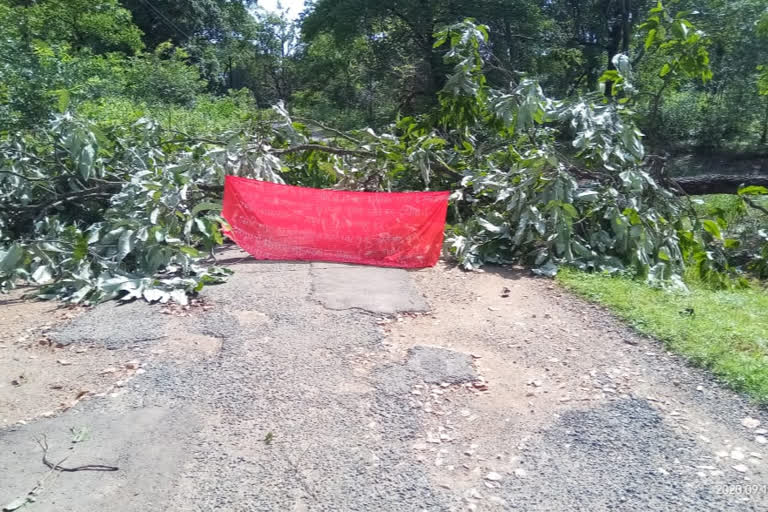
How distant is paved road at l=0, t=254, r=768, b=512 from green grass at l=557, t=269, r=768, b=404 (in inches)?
7.0

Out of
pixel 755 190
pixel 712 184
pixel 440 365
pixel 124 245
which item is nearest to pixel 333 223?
pixel 124 245

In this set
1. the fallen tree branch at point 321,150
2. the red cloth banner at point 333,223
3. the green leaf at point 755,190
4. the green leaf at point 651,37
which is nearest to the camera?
the green leaf at point 755,190

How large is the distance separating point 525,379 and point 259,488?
75.1 inches

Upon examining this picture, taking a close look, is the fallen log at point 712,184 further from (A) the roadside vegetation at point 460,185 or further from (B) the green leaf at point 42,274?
(B) the green leaf at point 42,274

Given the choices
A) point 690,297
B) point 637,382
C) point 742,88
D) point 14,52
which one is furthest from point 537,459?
point 742,88

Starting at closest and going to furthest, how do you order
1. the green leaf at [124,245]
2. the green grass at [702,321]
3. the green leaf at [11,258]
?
the green grass at [702,321]
the green leaf at [11,258]
the green leaf at [124,245]

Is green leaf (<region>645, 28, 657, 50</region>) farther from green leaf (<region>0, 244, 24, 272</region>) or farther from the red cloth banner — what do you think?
green leaf (<region>0, 244, 24, 272</region>)

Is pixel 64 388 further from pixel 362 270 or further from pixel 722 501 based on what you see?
pixel 722 501

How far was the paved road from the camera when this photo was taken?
113 inches

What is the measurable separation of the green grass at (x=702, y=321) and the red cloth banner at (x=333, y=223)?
1.60 meters

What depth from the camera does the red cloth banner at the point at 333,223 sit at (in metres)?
6.91

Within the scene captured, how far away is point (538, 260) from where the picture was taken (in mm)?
6562

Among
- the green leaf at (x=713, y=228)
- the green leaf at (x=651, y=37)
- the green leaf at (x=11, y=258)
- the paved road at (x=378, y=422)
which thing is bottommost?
the paved road at (x=378, y=422)

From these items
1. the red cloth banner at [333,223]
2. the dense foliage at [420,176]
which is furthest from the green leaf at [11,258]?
the red cloth banner at [333,223]
